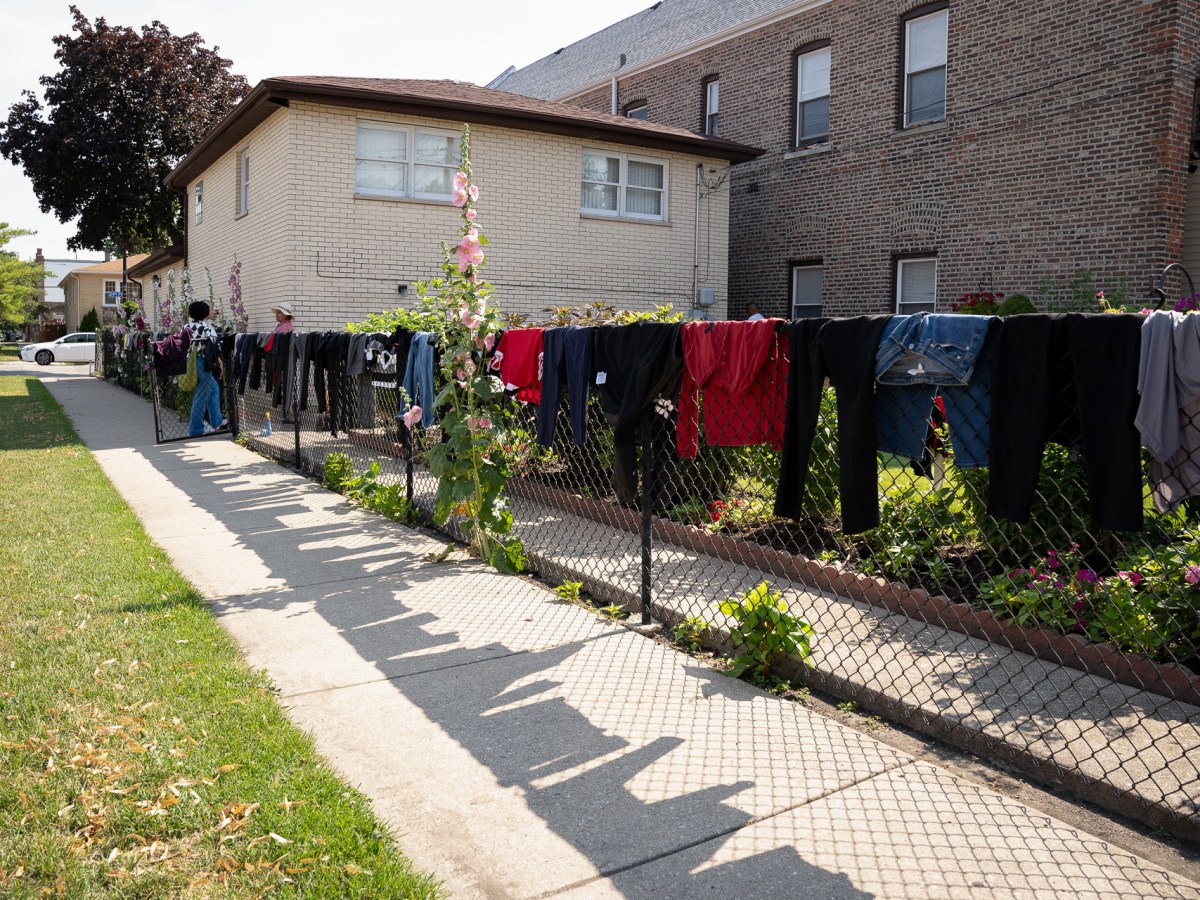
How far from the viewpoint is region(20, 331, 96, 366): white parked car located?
4462 centimetres

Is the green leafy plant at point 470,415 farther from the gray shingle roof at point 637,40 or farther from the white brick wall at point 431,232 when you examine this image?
the gray shingle roof at point 637,40

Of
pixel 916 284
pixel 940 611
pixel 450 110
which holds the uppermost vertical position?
pixel 450 110

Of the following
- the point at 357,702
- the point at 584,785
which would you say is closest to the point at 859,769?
the point at 584,785

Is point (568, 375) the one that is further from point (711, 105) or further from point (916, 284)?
point (711, 105)

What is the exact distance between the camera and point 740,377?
463 cm

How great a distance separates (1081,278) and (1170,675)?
425 inches

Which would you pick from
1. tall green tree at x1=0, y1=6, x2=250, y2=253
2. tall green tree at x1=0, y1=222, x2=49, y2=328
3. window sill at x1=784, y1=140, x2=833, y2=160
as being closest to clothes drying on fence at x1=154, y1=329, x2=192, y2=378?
window sill at x1=784, y1=140, x2=833, y2=160

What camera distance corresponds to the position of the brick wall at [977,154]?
12797 millimetres

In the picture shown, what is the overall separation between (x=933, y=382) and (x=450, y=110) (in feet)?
43.8

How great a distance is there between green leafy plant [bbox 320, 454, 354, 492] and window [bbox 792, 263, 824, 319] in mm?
10624

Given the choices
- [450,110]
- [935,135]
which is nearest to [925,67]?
[935,135]

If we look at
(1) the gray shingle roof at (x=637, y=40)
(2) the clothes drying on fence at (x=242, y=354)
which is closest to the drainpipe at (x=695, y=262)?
(1) the gray shingle roof at (x=637, y=40)

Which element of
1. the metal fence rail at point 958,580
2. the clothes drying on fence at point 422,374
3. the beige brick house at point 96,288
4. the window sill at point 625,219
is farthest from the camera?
the beige brick house at point 96,288

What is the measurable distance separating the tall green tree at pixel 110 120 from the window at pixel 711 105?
1944 centimetres
